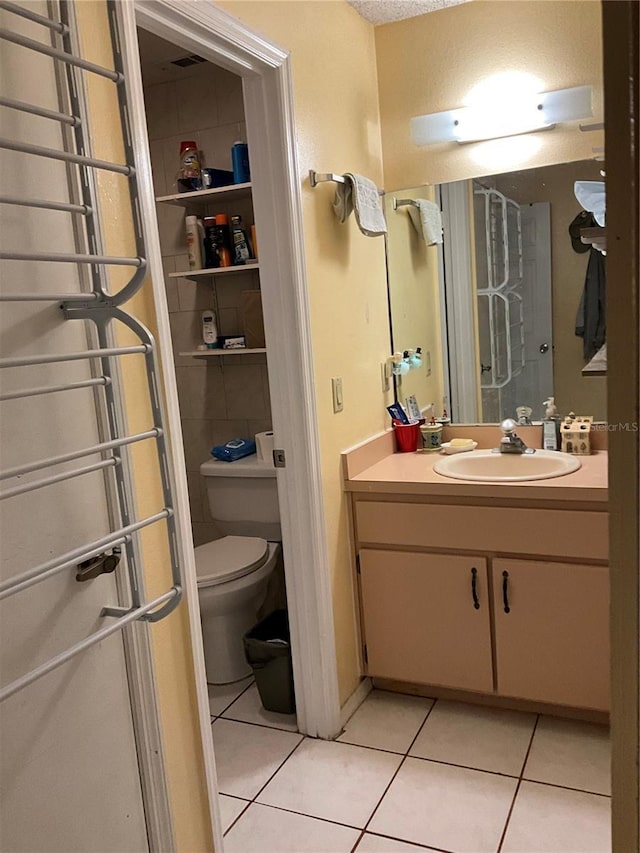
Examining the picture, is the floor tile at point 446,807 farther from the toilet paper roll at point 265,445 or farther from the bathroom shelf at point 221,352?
the bathroom shelf at point 221,352

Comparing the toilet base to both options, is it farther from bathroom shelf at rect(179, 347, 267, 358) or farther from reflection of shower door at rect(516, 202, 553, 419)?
reflection of shower door at rect(516, 202, 553, 419)

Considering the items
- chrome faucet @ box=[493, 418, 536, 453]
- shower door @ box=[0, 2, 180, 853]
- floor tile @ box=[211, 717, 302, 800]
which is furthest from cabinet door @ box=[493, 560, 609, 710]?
shower door @ box=[0, 2, 180, 853]

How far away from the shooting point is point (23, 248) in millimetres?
1202

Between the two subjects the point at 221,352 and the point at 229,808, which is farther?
the point at 221,352

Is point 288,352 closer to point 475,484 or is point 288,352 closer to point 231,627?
point 475,484

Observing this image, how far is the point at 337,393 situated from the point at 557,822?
1.40 metres

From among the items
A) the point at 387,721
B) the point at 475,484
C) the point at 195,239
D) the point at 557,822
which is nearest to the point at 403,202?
the point at 195,239

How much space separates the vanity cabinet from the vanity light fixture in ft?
4.41

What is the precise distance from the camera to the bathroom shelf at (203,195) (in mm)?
2742

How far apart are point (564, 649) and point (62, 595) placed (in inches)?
64.3

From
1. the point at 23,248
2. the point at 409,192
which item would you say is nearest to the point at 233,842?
the point at 23,248

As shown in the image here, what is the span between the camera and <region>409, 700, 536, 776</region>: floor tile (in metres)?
2.20

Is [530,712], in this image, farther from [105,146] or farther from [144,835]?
[105,146]

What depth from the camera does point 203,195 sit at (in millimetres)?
2844
